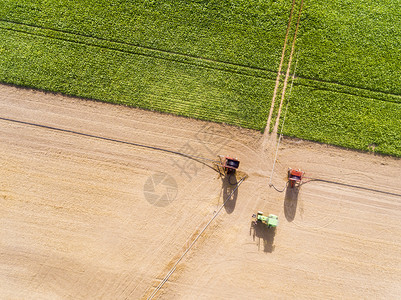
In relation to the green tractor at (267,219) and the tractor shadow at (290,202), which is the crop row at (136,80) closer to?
the tractor shadow at (290,202)

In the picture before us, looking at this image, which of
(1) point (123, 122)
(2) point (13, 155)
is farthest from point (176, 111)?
(2) point (13, 155)

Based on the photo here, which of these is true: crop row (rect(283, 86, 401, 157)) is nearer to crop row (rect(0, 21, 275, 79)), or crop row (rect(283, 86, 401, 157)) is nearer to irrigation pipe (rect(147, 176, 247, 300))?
crop row (rect(0, 21, 275, 79))

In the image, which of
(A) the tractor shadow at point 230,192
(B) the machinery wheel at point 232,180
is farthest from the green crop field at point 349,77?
(A) the tractor shadow at point 230,192

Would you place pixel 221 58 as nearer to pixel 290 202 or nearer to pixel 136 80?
pixel 136 80

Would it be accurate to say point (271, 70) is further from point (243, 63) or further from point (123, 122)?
point (123, 122)

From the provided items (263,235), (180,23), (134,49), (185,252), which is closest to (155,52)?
(134,49)
